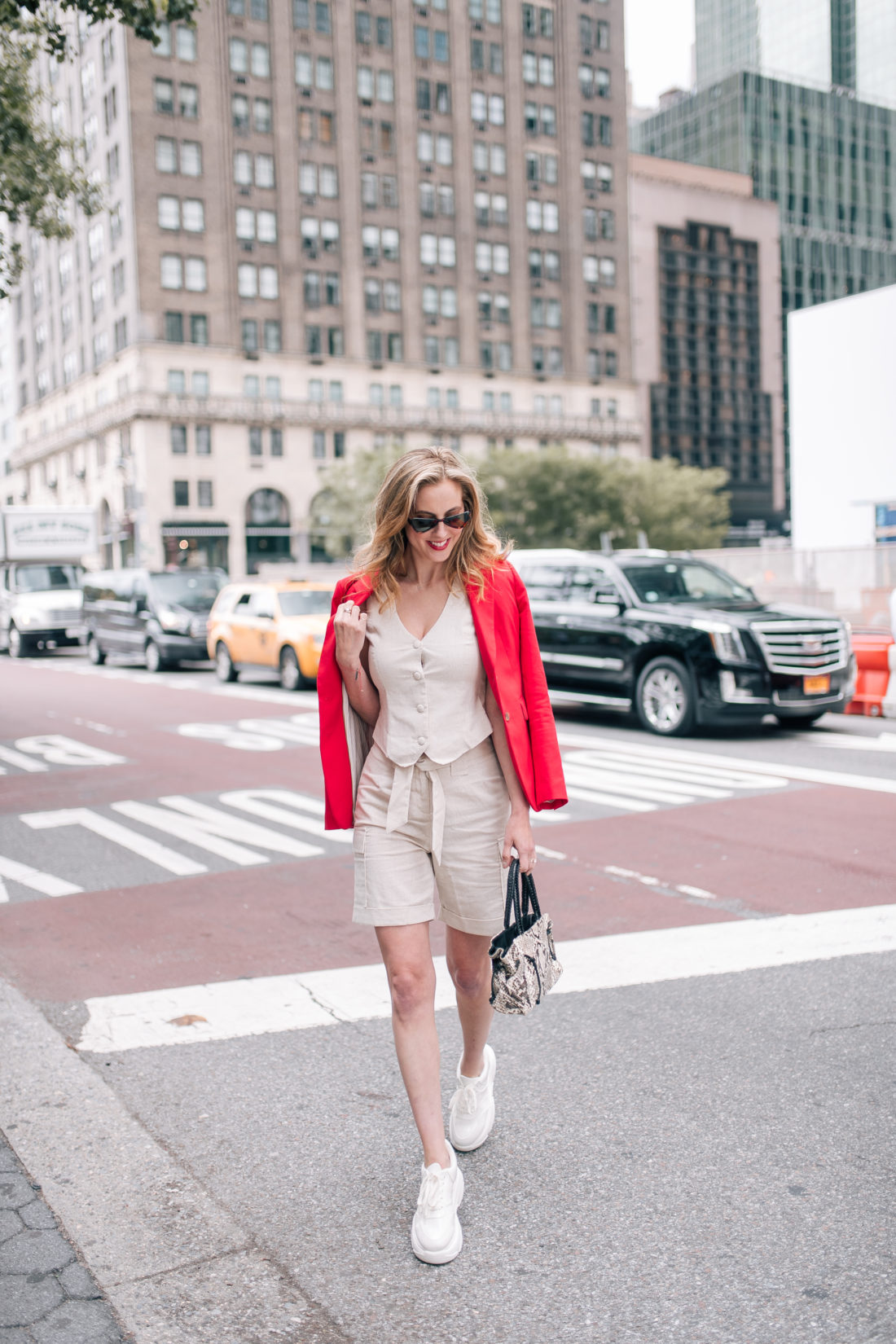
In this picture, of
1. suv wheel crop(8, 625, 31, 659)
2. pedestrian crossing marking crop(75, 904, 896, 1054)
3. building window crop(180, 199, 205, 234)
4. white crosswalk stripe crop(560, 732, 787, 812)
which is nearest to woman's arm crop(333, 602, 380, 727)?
pedestrian crossing marking crop(75, 904, 896, 1054)

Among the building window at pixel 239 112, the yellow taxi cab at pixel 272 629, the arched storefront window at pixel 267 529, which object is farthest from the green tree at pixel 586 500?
the yellow taxi cab at pixel 272 629

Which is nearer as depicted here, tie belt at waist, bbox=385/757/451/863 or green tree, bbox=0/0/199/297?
tie belt at waist, bbox=385/757/451/863

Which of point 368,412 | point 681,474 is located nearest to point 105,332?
point 368,412

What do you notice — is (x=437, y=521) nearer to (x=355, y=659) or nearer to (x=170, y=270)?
(x=355, y=659)

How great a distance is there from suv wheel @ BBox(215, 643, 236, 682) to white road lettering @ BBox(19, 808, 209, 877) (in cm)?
1122

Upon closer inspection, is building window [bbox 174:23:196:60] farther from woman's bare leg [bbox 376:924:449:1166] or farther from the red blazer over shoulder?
woman's bare leg [bbox 376:924:449:1166]

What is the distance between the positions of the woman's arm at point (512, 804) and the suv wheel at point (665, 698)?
30.2 feet

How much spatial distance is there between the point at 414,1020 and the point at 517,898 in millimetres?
429

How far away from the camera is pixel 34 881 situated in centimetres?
702

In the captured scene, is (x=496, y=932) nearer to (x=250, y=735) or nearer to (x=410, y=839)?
(x=410, y=839)

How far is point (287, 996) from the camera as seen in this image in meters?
4.85

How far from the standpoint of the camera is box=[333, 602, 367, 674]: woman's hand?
3.17m

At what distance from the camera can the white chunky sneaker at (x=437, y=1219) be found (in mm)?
2896

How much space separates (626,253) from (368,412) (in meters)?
24.3
